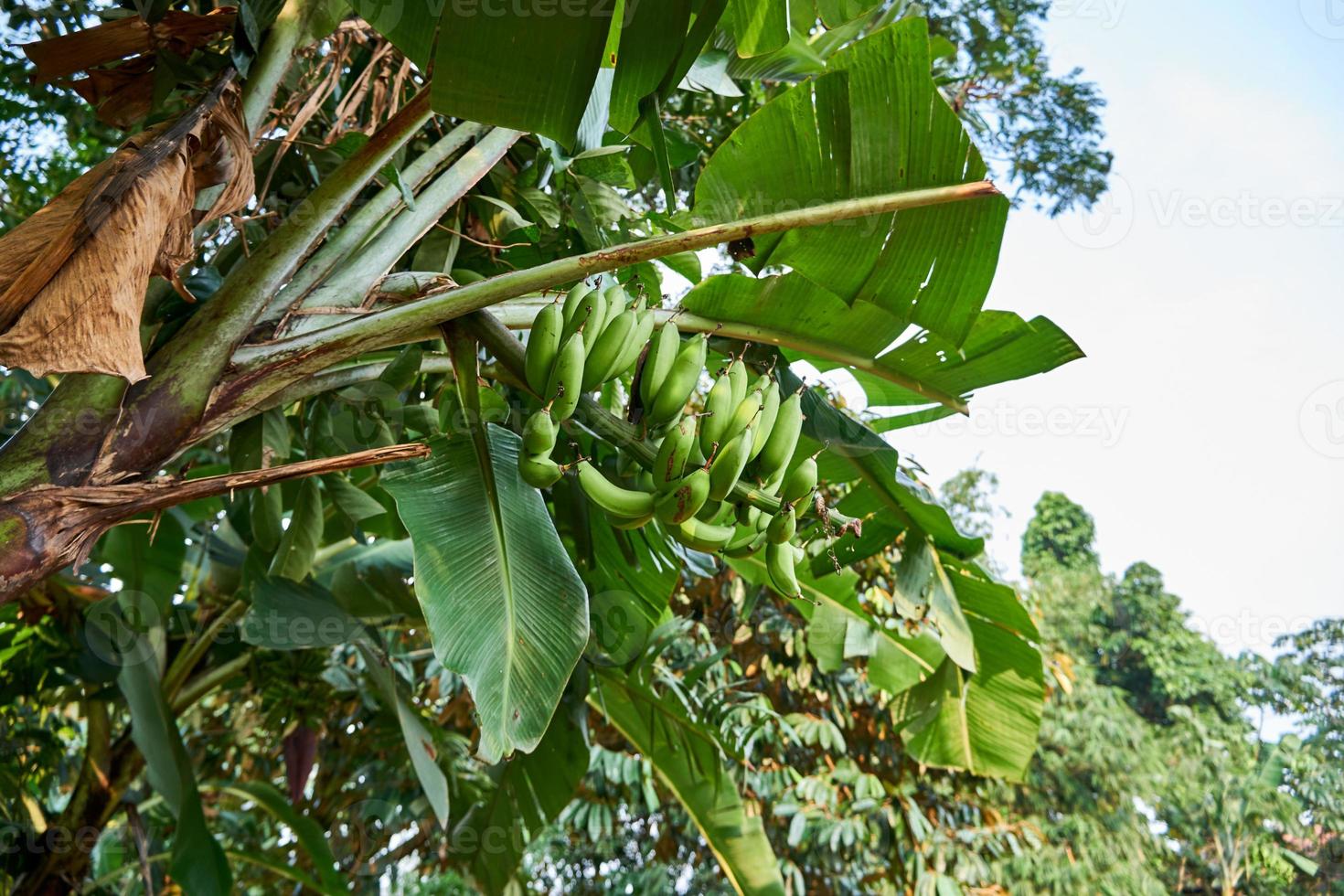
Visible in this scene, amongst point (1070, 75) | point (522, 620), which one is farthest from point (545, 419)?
point (1070, 75)

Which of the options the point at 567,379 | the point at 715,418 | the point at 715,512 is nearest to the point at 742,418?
the point at 715,418

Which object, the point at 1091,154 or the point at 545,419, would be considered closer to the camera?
the point at 545,419

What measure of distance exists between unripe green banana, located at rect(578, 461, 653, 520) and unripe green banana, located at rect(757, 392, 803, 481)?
0.61 feet

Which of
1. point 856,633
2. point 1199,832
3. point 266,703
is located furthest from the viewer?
point 1199,832

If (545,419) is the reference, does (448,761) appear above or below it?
below

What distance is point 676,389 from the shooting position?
4.50 feet

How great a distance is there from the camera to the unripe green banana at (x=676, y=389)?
54.0 inches

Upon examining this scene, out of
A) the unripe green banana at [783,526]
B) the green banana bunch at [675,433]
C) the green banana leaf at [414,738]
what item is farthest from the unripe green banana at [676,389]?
the green banana leaf at [414,738]

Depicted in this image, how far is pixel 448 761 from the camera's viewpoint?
2.86 metres

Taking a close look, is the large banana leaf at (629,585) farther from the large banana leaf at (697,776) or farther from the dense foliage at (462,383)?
the large banana leaf at (697,776)

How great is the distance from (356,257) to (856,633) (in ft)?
4.98

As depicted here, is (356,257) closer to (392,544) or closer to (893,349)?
(893,349)

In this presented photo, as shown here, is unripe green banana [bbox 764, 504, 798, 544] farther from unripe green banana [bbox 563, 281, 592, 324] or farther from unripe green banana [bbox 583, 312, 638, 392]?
unripe green banana [bbox 563, 281, 592, 324]

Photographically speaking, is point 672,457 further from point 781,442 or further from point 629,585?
point 629,585
